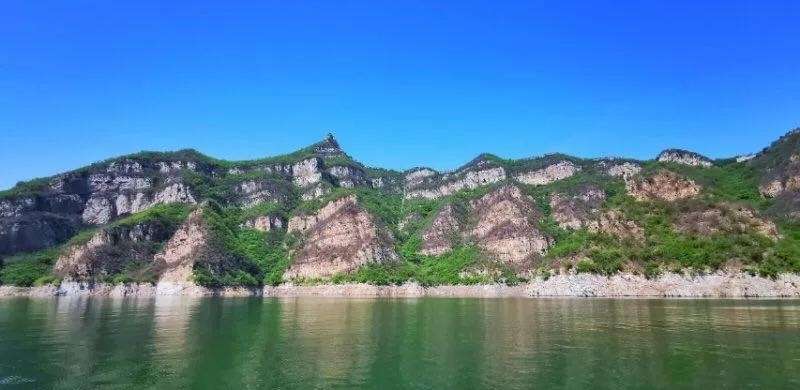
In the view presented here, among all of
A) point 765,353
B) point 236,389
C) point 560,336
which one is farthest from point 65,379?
point 765,353

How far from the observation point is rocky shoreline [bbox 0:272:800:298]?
416ft

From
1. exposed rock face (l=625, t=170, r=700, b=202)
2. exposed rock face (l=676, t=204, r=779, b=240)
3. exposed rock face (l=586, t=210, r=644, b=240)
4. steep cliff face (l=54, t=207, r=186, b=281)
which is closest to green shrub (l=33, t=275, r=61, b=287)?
steep cliff face (l=54, t=207, r=186, b=281)

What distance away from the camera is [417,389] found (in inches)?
1281

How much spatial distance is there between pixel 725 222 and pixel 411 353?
452 ft

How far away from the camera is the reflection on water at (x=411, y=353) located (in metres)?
34.7

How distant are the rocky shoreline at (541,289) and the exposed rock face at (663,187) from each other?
48.3 meters

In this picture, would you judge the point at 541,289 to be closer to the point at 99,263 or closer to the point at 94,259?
the point at 99,263

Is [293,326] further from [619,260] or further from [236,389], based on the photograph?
[619,260]

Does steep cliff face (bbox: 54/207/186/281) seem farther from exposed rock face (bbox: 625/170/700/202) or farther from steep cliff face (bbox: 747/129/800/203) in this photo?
steep cliff face (bbox: 747/129/800/203)

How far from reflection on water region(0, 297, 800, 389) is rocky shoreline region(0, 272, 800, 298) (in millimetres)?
64802

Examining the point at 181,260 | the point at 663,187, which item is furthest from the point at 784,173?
the point at 181,260

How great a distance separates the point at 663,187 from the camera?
591 ft

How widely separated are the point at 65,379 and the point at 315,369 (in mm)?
16034

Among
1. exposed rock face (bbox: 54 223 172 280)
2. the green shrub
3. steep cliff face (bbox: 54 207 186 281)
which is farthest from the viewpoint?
steep cliff face (bbox: 54 207 186 281)
